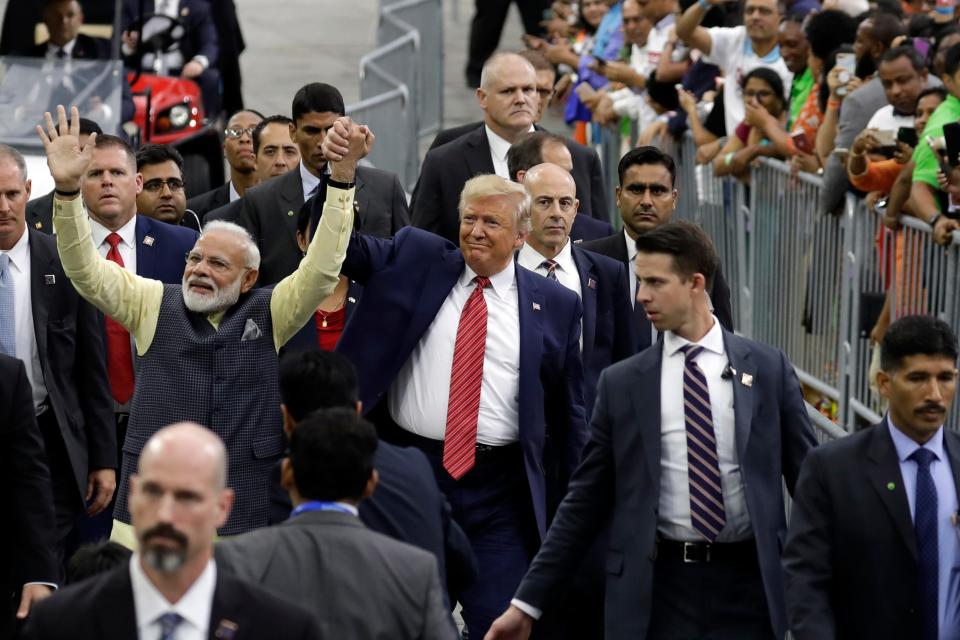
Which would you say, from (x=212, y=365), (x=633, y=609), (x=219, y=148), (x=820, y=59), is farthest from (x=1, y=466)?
(x=219, y=148)

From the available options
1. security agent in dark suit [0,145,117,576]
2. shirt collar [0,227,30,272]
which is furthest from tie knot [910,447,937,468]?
shirt collar [0,227,30,272]

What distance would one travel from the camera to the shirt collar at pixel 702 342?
7.16 meters

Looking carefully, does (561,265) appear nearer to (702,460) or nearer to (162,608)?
(702,460)

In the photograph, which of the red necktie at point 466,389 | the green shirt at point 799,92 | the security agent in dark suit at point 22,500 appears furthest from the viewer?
the green shirt at point 799,92

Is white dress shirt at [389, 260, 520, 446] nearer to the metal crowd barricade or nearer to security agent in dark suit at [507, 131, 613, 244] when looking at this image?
security agent in dark suit at [507, 131, 613, 244]

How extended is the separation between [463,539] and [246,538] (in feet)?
4.10

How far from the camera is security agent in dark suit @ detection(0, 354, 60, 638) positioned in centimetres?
724

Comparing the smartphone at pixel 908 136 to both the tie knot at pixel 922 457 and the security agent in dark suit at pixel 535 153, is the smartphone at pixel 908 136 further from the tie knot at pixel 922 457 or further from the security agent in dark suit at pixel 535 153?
the tie knot at pixel 922 457

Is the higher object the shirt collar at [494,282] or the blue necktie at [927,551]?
the shirt collar at [494,282]

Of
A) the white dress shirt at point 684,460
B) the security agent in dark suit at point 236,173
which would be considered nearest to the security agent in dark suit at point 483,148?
the security agent in dark suit at point 236,173

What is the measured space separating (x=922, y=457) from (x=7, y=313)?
3864mm

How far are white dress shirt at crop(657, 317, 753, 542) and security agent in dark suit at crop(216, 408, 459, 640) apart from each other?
176 cm

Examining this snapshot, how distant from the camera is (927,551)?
6512mm

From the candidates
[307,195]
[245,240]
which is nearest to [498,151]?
[307,195]
